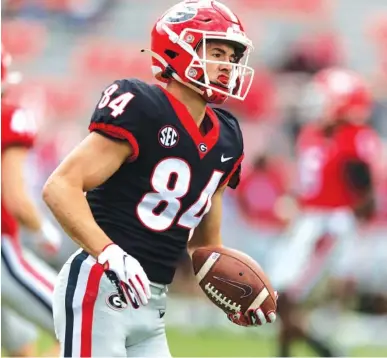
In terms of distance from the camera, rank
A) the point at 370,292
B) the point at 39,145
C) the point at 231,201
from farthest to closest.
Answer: the point at 39,145, the point at 231,201, the point at 370,292

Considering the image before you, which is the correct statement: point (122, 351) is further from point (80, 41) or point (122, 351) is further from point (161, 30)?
point (80, 41)

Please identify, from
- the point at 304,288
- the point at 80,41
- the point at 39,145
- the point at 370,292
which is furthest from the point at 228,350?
the point at 80,41

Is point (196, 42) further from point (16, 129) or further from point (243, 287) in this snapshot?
point (16, 129)

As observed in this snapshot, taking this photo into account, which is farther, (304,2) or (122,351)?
(304,2)

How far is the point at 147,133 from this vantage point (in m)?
3.07

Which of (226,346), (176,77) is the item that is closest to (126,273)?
(176,77)

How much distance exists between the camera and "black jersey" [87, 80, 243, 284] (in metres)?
3.05

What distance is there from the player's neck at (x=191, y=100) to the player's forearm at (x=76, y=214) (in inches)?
19.5

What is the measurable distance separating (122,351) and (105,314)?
0.12 m

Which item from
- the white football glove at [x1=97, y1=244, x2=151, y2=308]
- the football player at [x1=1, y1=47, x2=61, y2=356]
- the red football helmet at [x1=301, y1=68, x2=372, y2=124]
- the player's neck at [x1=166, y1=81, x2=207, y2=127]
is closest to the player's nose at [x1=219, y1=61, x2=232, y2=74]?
the player's neck at [x1=166, y1=81, x2=207, y2=127]

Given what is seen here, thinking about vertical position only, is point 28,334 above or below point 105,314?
below

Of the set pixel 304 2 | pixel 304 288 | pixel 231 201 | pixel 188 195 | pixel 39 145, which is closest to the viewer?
pixel 188 195

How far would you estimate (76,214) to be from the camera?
9.70ft

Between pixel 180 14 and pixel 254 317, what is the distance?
960 mm
